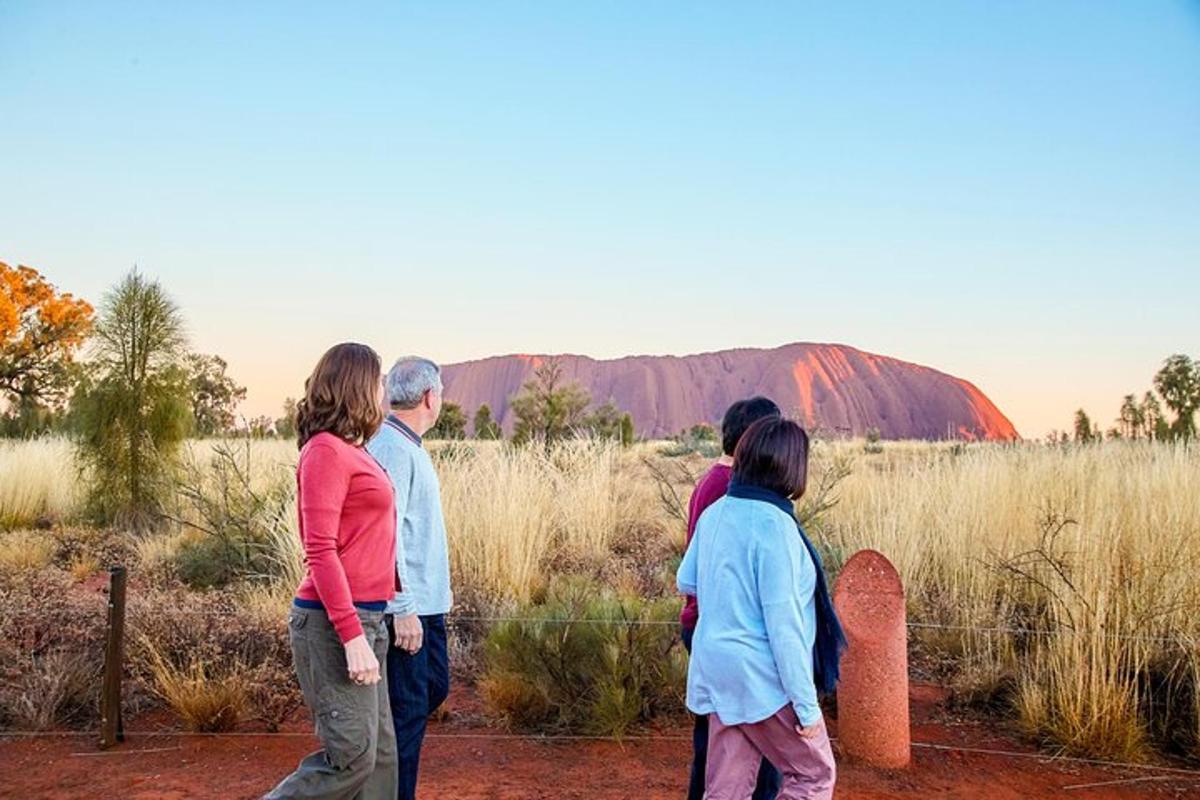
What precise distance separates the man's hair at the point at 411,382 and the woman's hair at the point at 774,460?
1.24 m

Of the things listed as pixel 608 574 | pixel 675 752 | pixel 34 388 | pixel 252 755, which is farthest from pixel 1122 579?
pixel 34 388

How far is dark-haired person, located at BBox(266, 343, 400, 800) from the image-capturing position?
112 inches

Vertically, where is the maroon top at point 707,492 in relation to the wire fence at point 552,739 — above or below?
above

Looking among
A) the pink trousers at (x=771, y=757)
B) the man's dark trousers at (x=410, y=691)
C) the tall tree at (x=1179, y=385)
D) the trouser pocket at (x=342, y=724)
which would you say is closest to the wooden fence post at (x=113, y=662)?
the man's dark trousers at (x=410, y=691)

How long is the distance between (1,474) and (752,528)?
569 inches

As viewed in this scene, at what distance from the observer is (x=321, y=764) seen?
298 centimetres

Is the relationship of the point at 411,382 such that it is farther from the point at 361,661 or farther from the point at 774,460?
the point at 774,460

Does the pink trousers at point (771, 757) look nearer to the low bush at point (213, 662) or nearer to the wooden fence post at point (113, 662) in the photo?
the low bush at point (213, 662)

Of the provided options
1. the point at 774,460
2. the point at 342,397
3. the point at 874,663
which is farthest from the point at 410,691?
the point at 874,663

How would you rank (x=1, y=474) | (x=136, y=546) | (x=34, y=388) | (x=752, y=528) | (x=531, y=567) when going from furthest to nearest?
1. (x=34, y=388)
2. (x=1, y=474)
3. (x=136, y=546)
4. (x=531, y=567)
5. (x=752, y=528)

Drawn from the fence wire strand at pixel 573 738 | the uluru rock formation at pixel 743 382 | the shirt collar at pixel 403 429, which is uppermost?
the uluru rock formation at pixel 743 382

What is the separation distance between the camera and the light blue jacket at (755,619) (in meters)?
2.78

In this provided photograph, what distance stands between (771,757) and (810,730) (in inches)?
8.7

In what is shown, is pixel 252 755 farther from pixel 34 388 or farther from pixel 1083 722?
pixel 34 388
